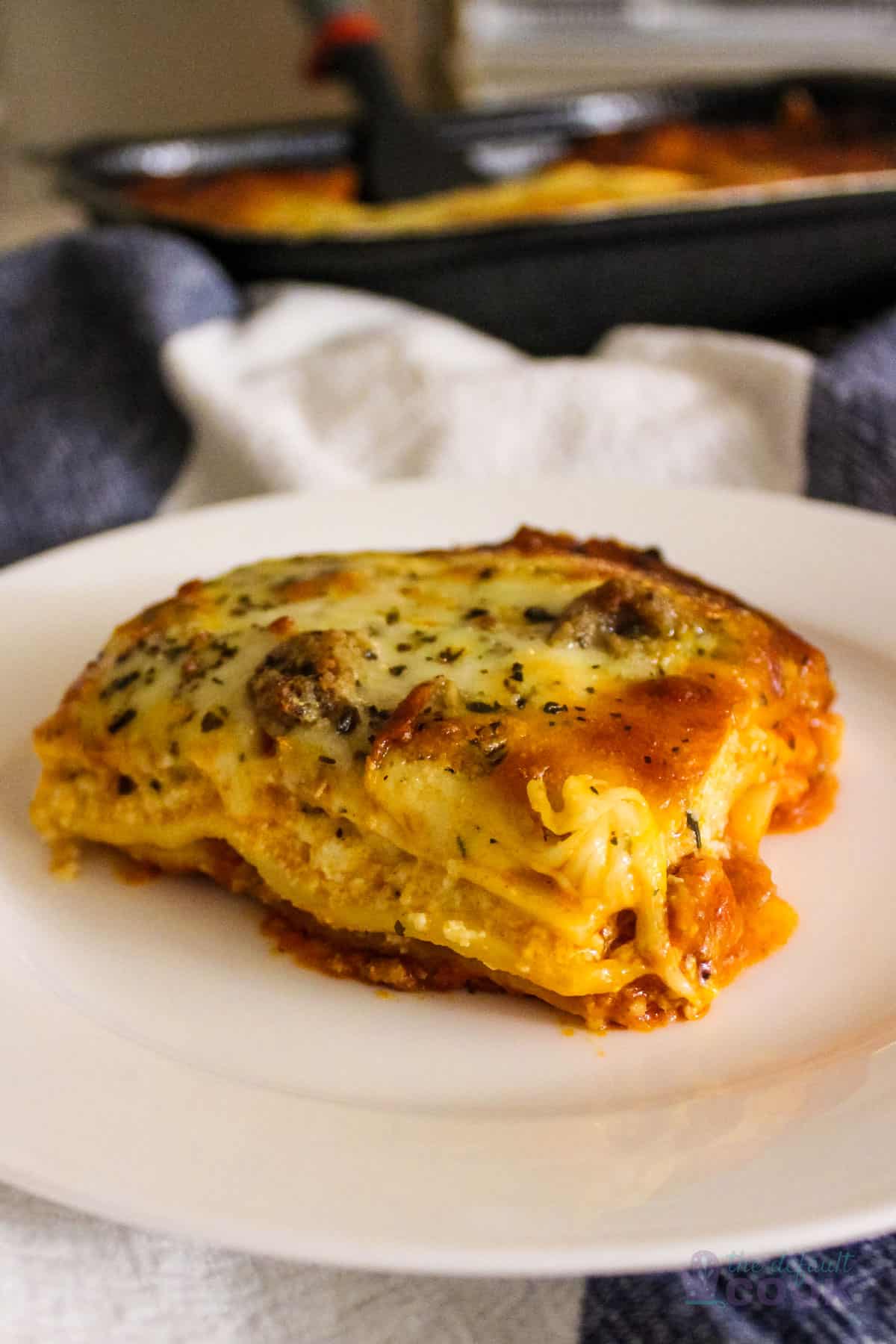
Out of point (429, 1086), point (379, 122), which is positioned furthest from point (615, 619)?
point (379, 122)

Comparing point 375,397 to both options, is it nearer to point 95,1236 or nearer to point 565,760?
point 565,760

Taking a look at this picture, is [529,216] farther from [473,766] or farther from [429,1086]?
[429,1086]

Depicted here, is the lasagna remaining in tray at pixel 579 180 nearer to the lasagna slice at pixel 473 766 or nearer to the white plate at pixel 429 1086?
the lasagna slice at pixel 473 766

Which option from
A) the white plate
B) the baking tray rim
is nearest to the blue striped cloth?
the baking tray rim

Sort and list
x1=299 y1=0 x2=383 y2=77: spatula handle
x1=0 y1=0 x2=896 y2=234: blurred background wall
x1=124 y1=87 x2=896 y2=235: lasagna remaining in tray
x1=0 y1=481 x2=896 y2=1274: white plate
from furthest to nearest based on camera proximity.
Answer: x1=0 y1=0 x2=896 y2=234: blurred background wall, x1=299 y1=0 x2=383 y2=77: spatula handle, x1=124 y1=87 x2=896 y2=235: lasagna remaining in tray, x1=0 y1=481 x2=896 y2=1274: white plate

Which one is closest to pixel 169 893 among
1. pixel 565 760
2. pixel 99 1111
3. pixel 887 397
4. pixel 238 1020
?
pixel 238 1020

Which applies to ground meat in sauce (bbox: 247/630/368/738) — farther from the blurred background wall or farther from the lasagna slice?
the blurred background wall

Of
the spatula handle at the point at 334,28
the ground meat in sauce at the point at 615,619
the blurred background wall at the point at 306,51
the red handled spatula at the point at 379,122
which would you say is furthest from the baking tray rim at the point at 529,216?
the blurred background wall at the point at 306,51
